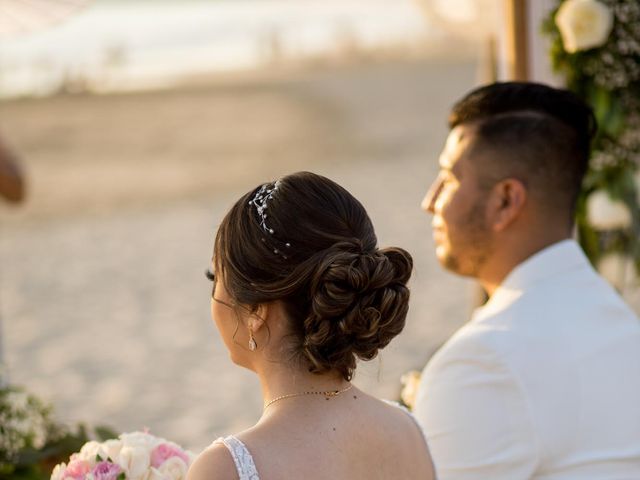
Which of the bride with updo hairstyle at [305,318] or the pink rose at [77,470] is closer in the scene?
the bride with updo hairstyle at [305,318]

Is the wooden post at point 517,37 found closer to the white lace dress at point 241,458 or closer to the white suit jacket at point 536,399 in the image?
the white suit jacket at point 536,399

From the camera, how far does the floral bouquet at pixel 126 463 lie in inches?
75.5

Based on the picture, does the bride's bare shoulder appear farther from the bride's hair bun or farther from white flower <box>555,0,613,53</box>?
white flower <box>555,0,613,53</box>

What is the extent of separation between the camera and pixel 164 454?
1.99 metres

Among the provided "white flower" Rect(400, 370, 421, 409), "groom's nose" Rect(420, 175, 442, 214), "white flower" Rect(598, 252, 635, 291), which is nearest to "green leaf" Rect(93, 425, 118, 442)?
"white flower" Rect(400, 370, 421, 409)

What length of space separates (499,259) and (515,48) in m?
1.15

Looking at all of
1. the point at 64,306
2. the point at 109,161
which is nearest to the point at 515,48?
the point at 64,306

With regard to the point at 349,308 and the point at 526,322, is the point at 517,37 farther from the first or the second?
the point at 349,308

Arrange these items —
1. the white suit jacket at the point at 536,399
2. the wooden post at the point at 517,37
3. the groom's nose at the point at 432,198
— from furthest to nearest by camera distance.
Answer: the wooden post at the point at 517,37, the groom's nose at the point at 432,198, the white suit jacket at the point at 536,399

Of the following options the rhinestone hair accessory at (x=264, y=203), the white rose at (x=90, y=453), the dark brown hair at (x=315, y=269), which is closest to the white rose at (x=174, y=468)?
the white rose at (x=90, y=453)

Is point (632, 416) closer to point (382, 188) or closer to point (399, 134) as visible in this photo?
point (382, 188)

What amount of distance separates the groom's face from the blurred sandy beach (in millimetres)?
324

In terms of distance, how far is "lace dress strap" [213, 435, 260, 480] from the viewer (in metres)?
1.71

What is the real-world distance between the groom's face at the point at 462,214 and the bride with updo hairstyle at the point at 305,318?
1119 millimetres
